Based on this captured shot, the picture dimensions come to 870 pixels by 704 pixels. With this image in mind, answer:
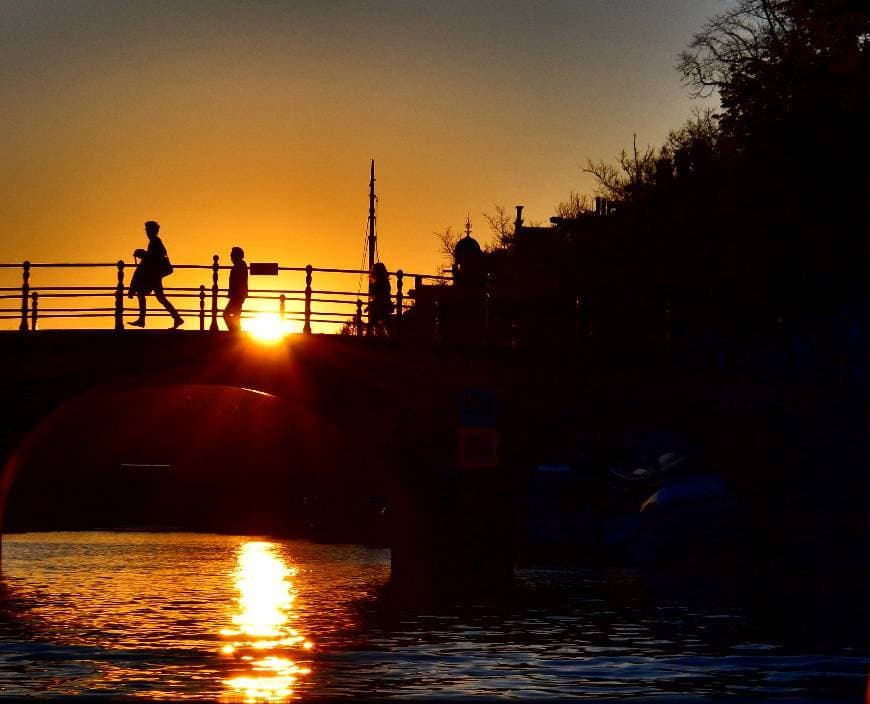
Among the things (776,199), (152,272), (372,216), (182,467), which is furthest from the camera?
(372,216)

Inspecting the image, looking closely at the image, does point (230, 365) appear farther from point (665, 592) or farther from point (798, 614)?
point (798, 614)

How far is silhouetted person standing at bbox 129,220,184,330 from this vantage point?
27.1 meters

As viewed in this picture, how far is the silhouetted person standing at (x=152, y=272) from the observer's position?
89.0 feet

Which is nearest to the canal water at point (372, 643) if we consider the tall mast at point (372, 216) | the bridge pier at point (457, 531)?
the bridge pier at point (457, 531)

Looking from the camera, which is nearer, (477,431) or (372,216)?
(477,431)

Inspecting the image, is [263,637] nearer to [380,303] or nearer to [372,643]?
[372,643]

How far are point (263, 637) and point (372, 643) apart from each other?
4.13ft

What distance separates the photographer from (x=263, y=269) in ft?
94.1

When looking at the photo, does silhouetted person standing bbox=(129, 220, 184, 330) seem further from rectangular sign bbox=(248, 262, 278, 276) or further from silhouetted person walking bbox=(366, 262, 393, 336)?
silhouetted person walking bbox=(366, 262, 393, 336)

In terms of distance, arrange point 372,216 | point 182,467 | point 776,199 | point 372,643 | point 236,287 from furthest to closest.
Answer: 1. point 372,216
2. point 182,467
3. point 776,199
4. point 236,287
5. point 372,643

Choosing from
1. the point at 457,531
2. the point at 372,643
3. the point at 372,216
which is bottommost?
the point at 372,643

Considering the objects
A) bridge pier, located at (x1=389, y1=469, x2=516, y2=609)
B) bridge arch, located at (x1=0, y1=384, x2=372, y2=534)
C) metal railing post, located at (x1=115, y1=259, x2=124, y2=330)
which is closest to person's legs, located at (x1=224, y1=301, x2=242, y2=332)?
metal railing post, located at (x1=115, y1=259, x2=124, y2=330)

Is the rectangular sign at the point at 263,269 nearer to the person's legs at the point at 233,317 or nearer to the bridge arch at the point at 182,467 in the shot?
the person's legs at the point at 233,317

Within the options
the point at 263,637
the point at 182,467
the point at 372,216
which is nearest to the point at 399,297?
the point at 263,637
